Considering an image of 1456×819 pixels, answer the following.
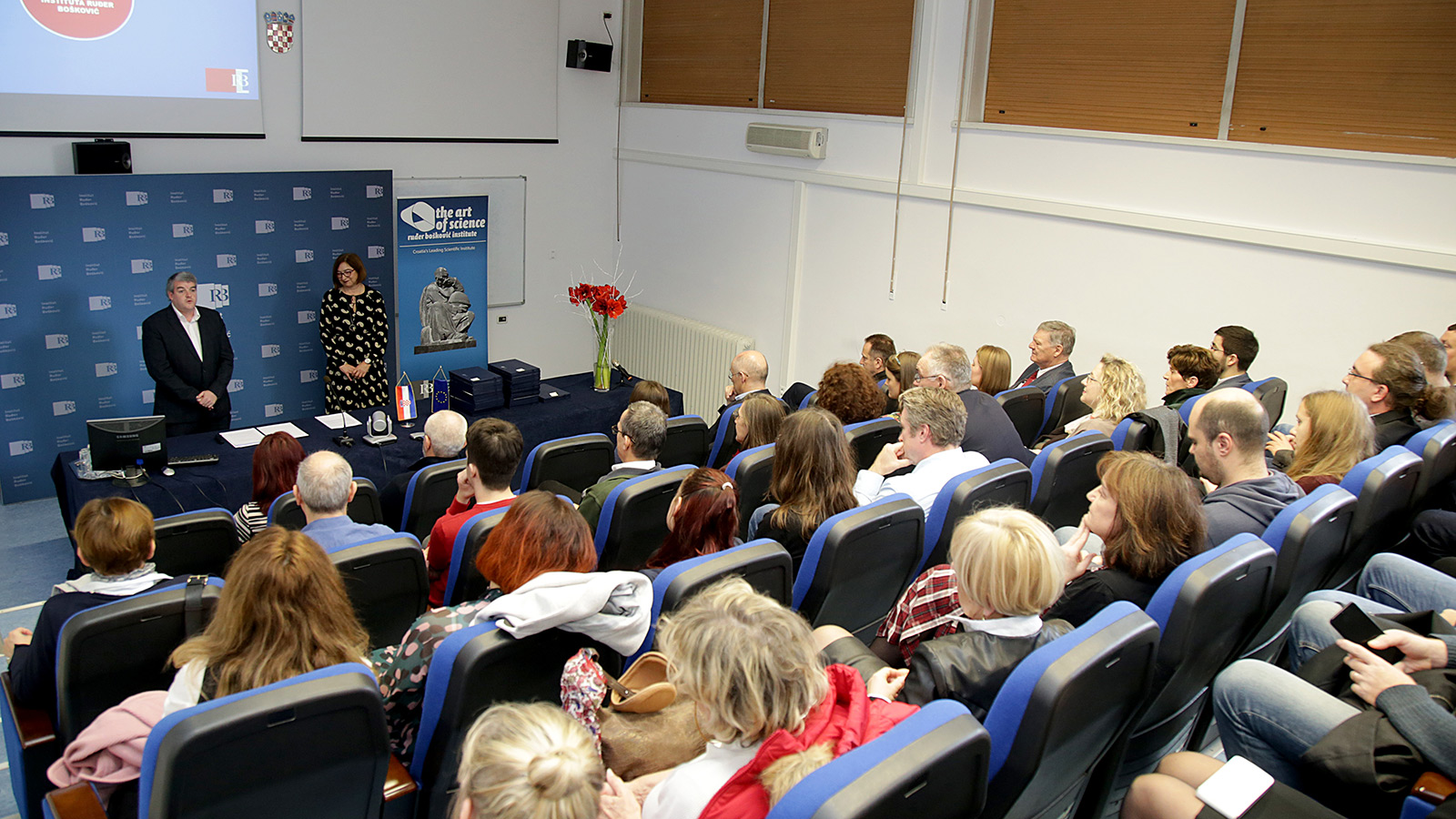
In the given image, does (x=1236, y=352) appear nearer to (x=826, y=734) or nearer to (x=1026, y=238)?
(x=1026, y=238)

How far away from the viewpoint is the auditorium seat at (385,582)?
2689 mm

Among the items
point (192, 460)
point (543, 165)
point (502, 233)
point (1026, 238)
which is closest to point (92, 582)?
point (192, 460)

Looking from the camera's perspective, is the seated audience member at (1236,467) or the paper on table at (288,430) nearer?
the seated audience member at (1236,467)

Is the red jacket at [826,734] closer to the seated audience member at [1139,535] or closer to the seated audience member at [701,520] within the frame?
the seated audience member at [1139,535]

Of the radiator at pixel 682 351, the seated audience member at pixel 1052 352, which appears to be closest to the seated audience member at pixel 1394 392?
the seated audience member at pixel 1052 352

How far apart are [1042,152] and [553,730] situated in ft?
17.4

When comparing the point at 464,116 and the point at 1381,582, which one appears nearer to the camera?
the point at 1381,582

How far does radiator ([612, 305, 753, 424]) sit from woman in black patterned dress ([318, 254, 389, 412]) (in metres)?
2.57

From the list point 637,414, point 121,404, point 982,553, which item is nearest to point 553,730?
point 982,553

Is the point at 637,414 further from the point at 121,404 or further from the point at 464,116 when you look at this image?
the point at 464,116

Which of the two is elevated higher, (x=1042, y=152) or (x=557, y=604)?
(x=1042, y=152)

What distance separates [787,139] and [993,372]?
2.88 m

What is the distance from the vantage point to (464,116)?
7910 mm

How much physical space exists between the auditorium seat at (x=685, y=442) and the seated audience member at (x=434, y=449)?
950 mm
